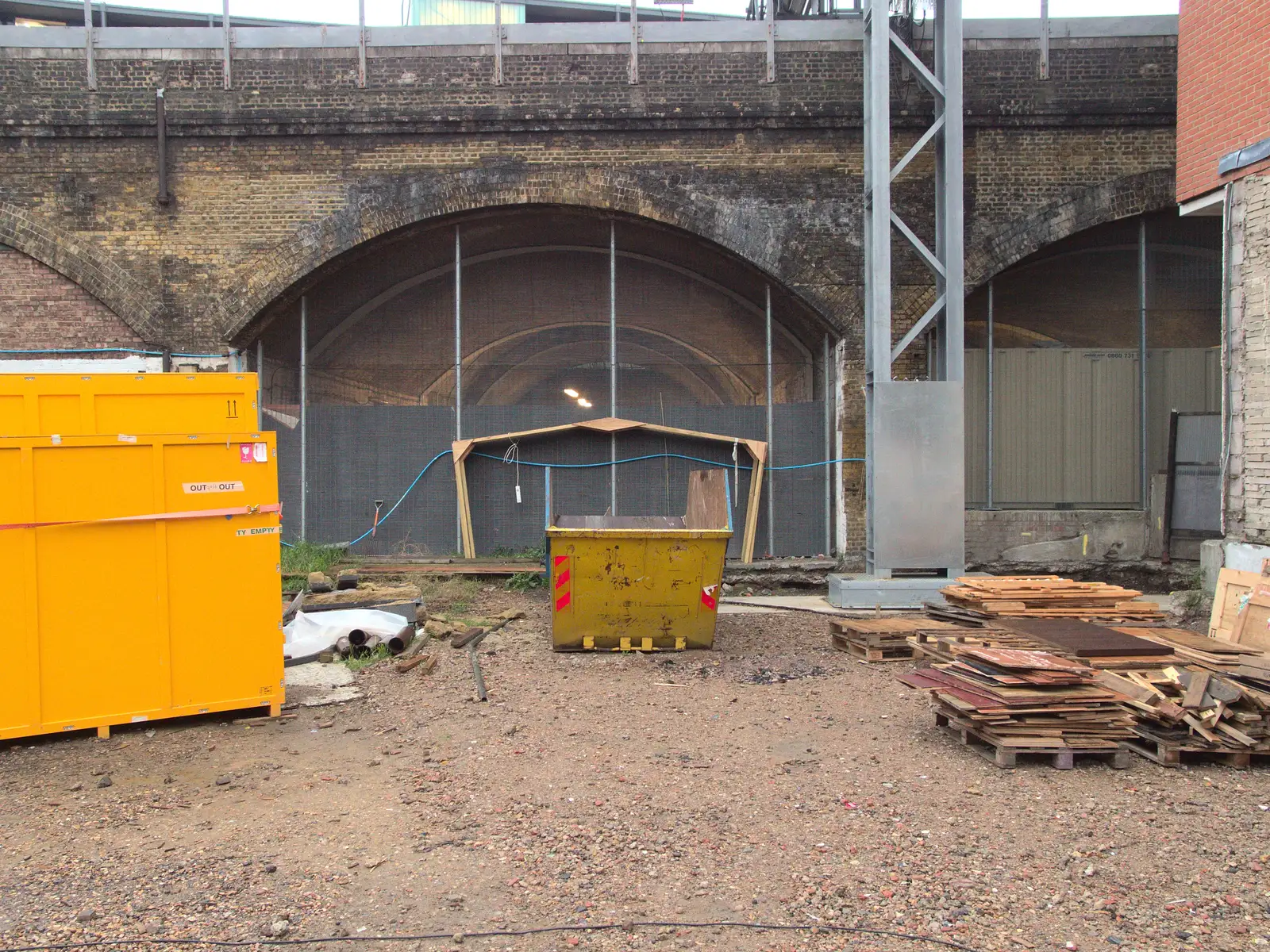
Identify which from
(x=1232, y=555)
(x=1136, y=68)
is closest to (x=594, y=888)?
(x=1232, y=555)

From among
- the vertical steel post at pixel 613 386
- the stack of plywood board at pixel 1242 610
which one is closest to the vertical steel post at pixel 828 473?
the vertical steel post at pixel 613 386

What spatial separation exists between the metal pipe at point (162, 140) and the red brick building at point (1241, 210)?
12076 millimetres

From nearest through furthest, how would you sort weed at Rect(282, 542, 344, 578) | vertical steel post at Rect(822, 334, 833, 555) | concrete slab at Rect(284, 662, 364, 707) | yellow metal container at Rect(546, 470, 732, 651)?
concrete slab at Rect(284, 662, 364, 707) < yellow metal container at Rect(546, 470, 732, 651) < weed at Rect(282, 542, 344, 578) < vertical steel post at Rect(822, 334, 833, 555)

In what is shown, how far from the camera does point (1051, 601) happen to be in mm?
8859

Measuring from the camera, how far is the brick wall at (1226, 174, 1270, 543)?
9.73 meters

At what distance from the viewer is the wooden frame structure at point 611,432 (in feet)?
43.5

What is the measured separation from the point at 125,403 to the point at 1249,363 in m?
9.97

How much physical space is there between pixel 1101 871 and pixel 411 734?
13.2 feet

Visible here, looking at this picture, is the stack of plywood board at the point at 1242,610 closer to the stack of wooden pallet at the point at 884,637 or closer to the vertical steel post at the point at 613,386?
the stack of wooden pallet at the point at 884,637

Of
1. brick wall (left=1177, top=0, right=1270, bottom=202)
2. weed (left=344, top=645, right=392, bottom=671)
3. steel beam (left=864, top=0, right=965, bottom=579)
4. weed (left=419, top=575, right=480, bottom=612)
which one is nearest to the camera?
weed (left=344, top=645, right=392, bottom=671)

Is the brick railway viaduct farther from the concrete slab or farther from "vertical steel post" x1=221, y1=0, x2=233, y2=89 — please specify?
the concrete slab

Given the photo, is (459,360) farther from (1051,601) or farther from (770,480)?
(1051,601)

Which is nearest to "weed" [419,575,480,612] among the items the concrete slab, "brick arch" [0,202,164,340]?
the concrete slab

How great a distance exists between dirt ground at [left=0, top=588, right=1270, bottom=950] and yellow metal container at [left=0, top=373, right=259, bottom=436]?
1919 millimetres
